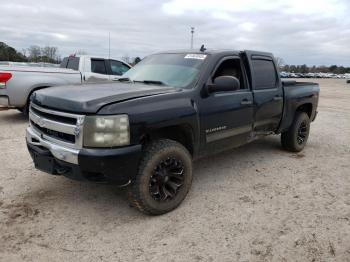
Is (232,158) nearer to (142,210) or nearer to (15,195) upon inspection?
(142,210)

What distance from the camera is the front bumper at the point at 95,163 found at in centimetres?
311

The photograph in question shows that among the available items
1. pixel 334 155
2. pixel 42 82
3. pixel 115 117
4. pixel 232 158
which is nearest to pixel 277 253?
pixel 115 117

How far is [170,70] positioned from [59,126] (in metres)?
1.74

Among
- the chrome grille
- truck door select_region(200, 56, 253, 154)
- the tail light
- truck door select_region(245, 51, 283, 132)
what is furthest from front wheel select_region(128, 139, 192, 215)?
the tail light

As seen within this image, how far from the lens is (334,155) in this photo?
6.25 metres

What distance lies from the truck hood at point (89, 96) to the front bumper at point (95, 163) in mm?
392

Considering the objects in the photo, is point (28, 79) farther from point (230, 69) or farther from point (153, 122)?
point (153, 122)

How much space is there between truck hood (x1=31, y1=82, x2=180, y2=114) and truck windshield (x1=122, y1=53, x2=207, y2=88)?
31 cm

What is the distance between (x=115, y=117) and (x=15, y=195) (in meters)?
1.83

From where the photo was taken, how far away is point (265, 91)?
5.20 meters

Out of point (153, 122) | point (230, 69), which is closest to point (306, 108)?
point (230, 69)

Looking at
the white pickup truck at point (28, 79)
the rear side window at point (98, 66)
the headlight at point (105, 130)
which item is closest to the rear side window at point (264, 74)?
the headlight at point (105, 130)

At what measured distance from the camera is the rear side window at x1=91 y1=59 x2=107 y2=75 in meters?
9.83

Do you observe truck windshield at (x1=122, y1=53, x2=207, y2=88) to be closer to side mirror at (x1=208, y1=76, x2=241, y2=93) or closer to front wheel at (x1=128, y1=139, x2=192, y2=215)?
side mirror at (x1=208, y1=76, x2=241, y2=93)
